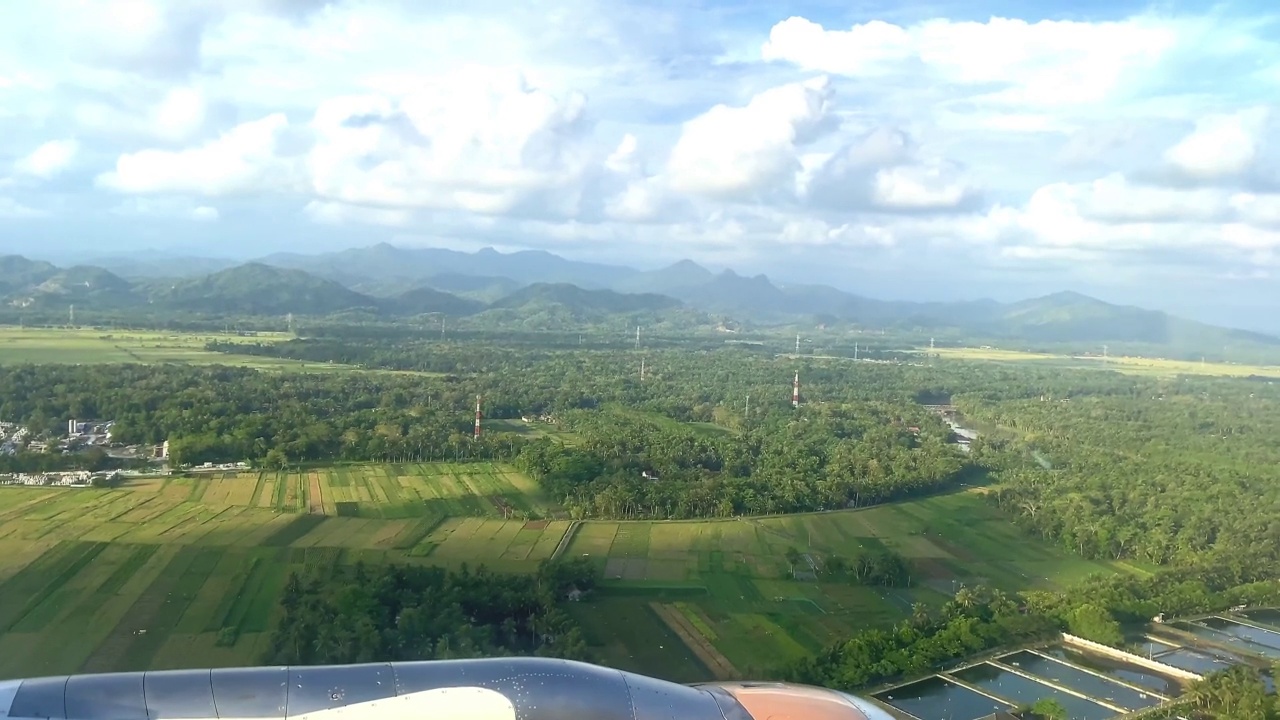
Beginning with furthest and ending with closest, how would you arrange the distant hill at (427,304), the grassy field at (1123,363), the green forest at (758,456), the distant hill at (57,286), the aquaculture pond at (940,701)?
the distant hill at (427,304) → the distant hill at (57,286) → the grassy field at (1123,363) → the green forest at (758,456) → the aquaculture pond at (940,701)

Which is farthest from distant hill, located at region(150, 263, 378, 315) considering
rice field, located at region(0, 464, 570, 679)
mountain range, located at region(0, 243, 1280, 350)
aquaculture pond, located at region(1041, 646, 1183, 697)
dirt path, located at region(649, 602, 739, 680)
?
aquaculture pond, located at region(1041, 646, 1183, 697)

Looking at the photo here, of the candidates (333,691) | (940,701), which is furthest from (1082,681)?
(333,691)

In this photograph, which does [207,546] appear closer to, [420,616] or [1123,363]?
[420,616]

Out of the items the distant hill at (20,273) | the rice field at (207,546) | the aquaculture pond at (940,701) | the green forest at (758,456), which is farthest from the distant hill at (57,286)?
the aquaculture pond at (940,701)

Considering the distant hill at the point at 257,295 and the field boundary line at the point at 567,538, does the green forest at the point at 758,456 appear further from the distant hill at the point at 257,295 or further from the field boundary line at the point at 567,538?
the distant hill at the point at 257,295

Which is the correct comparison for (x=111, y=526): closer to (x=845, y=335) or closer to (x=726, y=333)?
(x=726, y=333)
